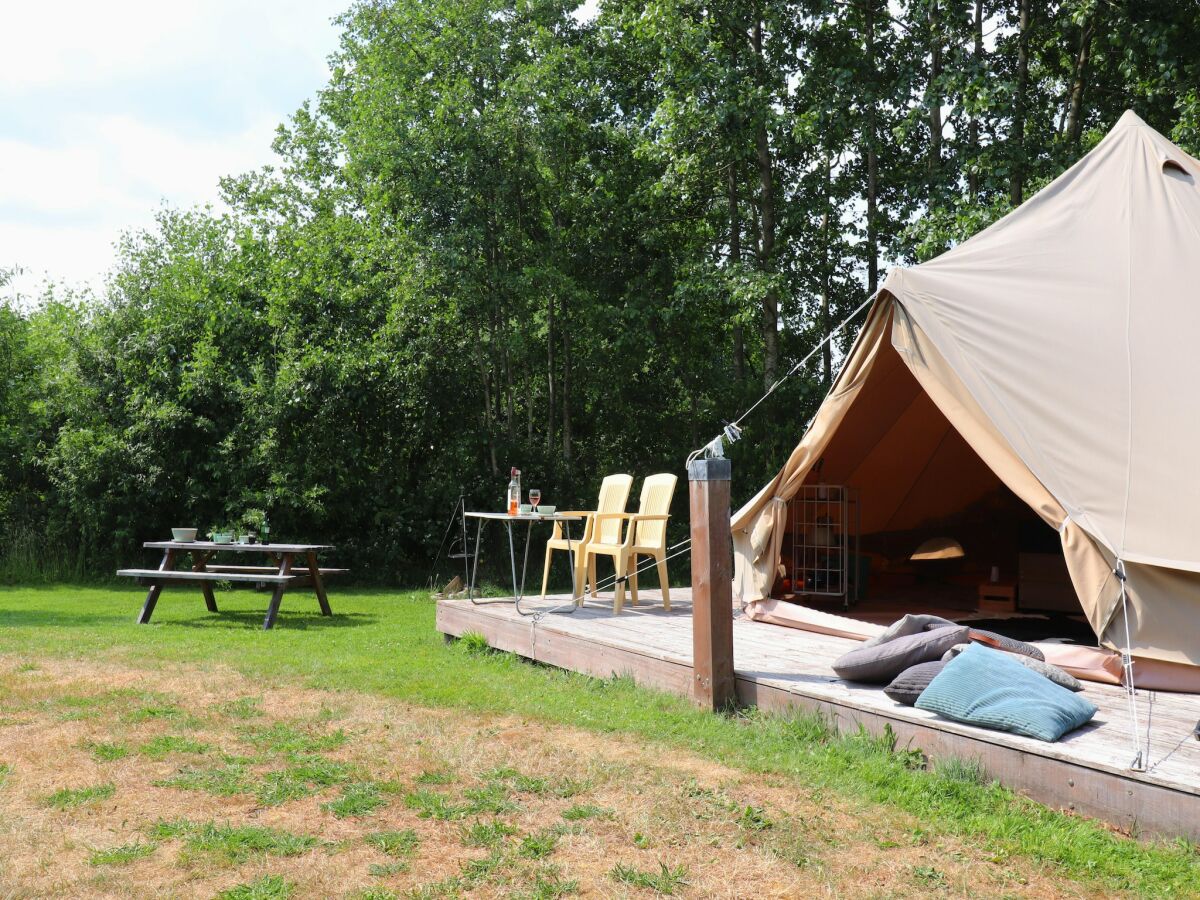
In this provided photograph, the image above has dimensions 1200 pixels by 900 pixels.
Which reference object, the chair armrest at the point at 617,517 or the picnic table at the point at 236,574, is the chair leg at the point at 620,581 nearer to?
the chair armrest at the point at 617,517

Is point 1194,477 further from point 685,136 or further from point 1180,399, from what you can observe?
point 685,136

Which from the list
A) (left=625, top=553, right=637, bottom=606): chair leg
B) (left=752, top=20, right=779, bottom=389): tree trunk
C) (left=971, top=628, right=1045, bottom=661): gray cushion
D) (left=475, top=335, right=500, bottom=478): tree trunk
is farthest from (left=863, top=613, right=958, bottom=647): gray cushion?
(left=475, top=335, right=500, bottom=478): tree trunk

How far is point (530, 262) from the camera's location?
1062cm

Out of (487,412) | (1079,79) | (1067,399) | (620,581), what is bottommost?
(620,581)

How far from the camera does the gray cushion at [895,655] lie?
3711 millimetres

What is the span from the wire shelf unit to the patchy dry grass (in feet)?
8.58

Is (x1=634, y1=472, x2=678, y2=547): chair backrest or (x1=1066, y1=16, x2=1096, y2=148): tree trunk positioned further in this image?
(x1=1066, y1=16, x2=1096, y2=148): tree trunk

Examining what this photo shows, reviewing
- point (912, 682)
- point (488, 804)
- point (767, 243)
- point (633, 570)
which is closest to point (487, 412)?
point (767, 243)

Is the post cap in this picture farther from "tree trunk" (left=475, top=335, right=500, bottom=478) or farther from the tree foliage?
"tree trunk" (left=475, top=335, right=500, bottom=478)

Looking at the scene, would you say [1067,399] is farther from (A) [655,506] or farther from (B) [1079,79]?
(B) [1079,79]

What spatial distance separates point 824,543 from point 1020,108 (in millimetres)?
5133

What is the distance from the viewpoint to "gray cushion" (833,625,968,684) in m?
Result: 3.71

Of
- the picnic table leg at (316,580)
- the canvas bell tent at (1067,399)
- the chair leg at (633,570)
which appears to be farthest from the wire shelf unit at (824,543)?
the picnic table leg at (316,580)

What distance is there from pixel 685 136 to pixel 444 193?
95.7 inches
